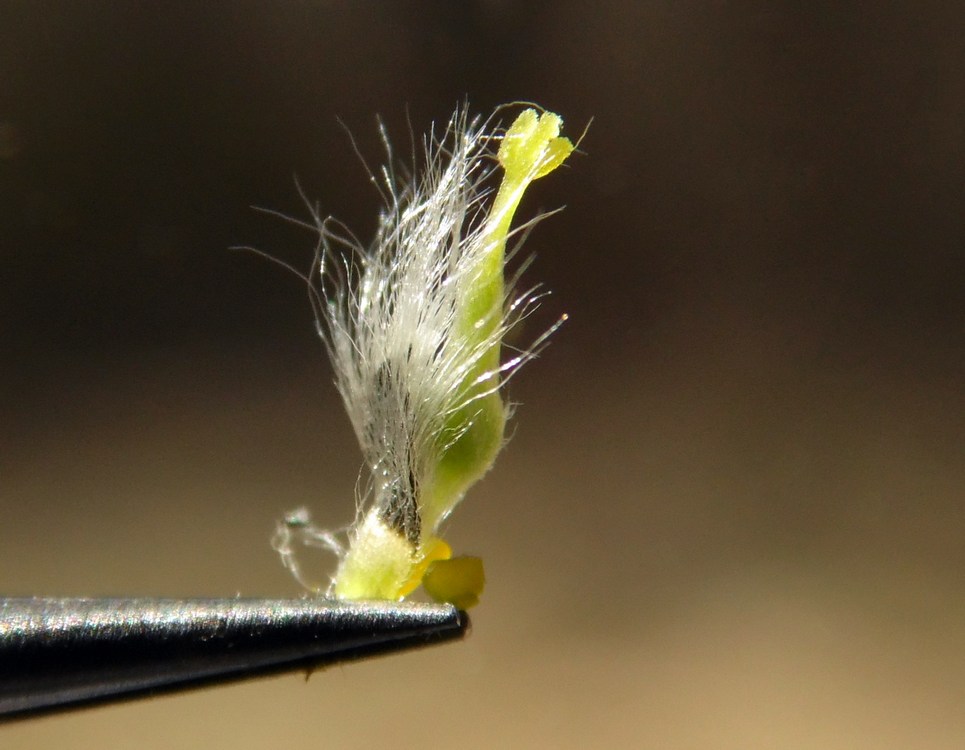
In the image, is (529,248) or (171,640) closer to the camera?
(171,640)

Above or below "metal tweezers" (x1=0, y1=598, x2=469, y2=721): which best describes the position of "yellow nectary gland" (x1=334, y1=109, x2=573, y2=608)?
above

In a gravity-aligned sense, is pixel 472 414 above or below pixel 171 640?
above

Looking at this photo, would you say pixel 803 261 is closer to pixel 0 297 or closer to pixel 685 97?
pixel 685 97

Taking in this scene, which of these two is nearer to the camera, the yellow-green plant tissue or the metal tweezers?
the metal tweezers

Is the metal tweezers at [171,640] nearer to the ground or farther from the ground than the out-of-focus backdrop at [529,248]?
nearer to the ground

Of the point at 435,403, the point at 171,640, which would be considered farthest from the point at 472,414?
the point at 171,640

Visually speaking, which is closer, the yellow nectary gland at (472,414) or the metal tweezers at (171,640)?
the metal tweezers at (171,640)

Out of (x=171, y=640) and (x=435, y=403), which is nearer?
(x=171, y=640)

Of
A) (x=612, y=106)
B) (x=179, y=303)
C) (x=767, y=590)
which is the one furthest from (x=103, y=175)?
(x=767, y=590)

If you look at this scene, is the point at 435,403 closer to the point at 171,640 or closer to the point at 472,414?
the point at 472,414
